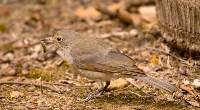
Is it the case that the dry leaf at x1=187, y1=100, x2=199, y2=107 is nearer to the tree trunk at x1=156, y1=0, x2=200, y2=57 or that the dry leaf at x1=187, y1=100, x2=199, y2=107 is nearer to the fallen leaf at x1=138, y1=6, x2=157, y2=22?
the tree trunk at x1=156, y1=0, x2=200, y2=57

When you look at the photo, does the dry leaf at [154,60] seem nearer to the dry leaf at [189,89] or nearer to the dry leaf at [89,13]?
the dry leaf at [189,89]

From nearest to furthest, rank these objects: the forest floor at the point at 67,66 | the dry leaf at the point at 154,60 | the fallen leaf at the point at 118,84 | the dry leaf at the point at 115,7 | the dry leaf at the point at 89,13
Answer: the forest floor at the point at 67,66, the fallen leaf at the point at 118,84, the dry leaf at the point at 154,60, the dry leaf at the point at 115,7, the dry leaf at the point at 89,13

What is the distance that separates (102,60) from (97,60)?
6cm

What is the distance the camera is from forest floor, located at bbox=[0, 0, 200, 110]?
6375 mm

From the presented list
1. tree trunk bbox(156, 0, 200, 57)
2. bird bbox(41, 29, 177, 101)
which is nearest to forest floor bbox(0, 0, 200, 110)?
tree trunk bbox(156, 0, 200, 57)

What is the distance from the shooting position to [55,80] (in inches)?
288

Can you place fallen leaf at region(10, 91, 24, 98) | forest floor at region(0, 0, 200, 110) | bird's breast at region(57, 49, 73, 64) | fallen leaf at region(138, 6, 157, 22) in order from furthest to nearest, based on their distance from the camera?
fallen leaf at region(138, 6, 157, 22), fallen leaf at region(10, 91, 24, 98), bird's breast at region(57, 49, 73, 64), forest floor at region(0, 0, 200, 110)

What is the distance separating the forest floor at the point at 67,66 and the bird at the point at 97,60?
0.29 metres

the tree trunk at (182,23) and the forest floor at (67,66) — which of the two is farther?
the tree trunk at (182,23)

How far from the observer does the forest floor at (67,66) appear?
20.9 ft

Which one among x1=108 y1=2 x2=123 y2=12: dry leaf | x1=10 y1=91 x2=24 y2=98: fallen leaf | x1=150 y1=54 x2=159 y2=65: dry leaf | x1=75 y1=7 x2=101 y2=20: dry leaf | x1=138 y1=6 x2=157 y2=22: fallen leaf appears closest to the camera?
x1=10 y1=91 x2=24 y2=98: fallen leaf

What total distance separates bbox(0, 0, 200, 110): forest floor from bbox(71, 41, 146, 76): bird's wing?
38 centimetres

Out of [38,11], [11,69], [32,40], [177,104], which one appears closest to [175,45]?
[177,104]

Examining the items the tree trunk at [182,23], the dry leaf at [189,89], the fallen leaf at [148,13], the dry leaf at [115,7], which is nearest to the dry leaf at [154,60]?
the tree trunk at [182,23]
